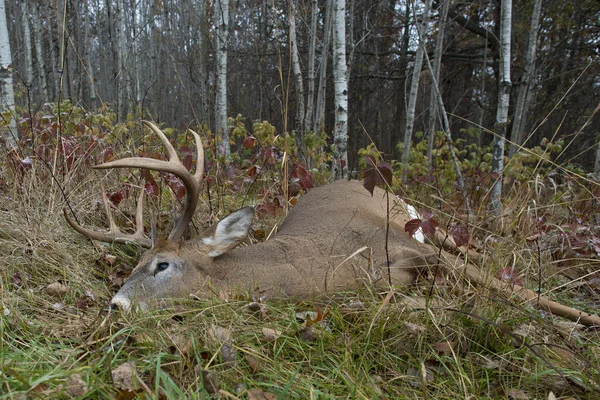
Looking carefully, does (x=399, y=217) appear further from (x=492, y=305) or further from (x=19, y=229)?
(x=19, y=229)

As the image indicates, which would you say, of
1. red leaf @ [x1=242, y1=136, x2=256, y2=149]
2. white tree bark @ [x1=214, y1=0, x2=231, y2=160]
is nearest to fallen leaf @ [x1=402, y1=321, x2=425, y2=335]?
red leaf @ [x1=242, y1=136, x2=256, y2=149]

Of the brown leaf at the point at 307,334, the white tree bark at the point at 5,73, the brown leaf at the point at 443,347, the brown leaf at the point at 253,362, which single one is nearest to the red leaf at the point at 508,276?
the brown leaf at the point at 443,347

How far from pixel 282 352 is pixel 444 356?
650 millimetres

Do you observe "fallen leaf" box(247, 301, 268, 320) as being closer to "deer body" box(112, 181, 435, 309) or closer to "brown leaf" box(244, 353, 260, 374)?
"deer body" box(112, 181, 435, 309)

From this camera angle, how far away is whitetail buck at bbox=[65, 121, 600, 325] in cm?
273

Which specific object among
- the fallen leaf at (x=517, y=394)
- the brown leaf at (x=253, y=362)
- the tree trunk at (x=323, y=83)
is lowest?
the fallen leaf at (x=517, y=394)

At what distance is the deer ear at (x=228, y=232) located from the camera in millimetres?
3047

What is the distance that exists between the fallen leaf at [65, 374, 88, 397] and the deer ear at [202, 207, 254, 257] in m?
1.34

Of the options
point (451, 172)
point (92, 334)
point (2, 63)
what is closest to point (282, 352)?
point (92, 334)

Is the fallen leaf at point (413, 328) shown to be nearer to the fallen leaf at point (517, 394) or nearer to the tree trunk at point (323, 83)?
the fallen leaf at point (517, 394)

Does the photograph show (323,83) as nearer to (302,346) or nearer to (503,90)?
(503,90)

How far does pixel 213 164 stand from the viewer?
4371mm

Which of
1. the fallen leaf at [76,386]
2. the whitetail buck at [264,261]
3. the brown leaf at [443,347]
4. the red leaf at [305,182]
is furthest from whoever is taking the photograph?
the red leaf at [305,182]

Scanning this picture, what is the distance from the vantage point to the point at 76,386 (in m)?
1.68
